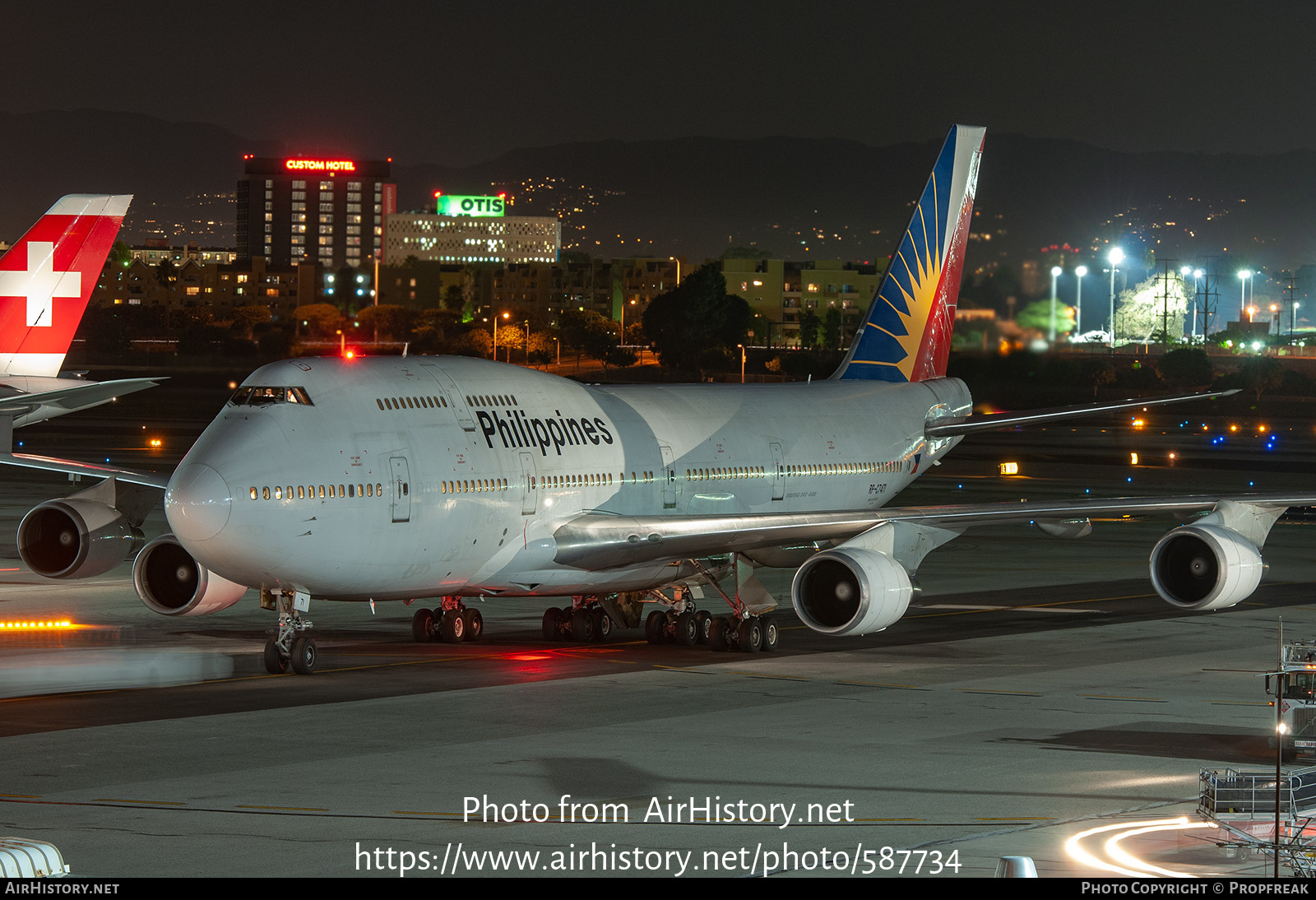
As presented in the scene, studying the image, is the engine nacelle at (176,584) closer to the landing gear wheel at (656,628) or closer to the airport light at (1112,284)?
the landing gear wheel at (656,628)

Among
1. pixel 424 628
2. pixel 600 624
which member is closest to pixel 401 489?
pixel 424 628

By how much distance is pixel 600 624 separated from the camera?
1147 inches

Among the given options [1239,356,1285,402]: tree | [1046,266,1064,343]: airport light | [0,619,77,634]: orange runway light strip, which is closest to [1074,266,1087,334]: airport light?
[1046,266,1064,343]: airport light

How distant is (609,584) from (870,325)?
13060 millimetres

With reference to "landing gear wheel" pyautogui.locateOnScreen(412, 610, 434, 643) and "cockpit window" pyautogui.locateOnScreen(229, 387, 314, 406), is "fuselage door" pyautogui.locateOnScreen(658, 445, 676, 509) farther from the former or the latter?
"cockpit window" pyautogui.locateOnScreen(229, 387, 314, 406)

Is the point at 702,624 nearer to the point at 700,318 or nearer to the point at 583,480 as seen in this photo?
the point at 583,480

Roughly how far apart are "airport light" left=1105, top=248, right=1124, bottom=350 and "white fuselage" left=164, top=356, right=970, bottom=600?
6291mm

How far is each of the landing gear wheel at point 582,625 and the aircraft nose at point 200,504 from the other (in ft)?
27.4

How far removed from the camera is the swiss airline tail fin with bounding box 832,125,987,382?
38.2 m

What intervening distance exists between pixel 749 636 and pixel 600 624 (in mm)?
2980

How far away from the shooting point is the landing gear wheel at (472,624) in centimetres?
2895

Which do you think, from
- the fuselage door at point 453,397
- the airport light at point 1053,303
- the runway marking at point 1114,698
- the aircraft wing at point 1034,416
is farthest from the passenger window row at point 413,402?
the aircraft wing at point 1034,416

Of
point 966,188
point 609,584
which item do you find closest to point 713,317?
point 966,188

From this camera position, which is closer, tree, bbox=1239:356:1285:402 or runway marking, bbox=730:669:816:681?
runway marking, bbox=730:669:816:681
